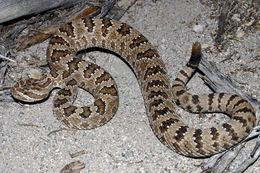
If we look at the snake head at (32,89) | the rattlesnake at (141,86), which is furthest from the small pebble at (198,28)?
the snake head at (32,89)

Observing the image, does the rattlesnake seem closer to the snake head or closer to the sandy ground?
the snake head

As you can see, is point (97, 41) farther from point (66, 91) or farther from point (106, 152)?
point (106, 152)

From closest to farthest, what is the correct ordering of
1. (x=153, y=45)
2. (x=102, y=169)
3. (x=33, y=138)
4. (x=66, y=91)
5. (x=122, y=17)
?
(x=102, y=169), (x=33, y=138), (x=66, y=91), (x=153, y=45), (x=122, y=17)

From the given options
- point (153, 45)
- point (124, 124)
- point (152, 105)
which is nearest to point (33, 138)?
point (124, 124)

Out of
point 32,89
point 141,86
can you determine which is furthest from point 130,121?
point 32,89

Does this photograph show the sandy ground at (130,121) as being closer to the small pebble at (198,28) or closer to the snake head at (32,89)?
the small pebble at (198,28)

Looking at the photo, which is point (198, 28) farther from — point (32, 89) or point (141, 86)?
point (32, 89)

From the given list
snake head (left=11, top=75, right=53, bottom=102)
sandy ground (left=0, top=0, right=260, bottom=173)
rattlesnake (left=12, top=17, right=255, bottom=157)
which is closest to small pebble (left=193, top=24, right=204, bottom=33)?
sandy ground (left=0, top=0, right=260, bottom=173)
